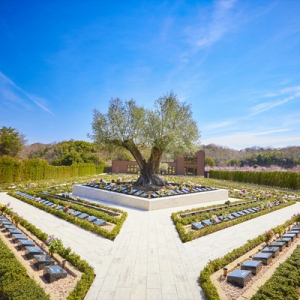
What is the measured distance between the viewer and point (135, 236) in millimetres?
6906

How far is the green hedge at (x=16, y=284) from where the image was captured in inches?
131

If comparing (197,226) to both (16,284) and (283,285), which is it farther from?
(16,284)

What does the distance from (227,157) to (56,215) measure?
69.8 metres

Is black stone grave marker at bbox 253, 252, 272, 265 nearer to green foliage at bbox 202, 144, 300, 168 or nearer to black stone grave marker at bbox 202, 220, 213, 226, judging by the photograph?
black stone grave marker at bbox 202, 220, 213, 226

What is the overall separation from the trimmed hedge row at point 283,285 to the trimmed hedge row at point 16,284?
11.8 ft

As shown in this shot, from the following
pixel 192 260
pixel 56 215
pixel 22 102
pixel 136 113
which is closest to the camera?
pixel 192 260

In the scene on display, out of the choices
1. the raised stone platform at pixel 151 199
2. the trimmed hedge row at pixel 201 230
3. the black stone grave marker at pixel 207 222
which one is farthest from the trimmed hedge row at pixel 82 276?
the raised stone platform at pixel 151 199

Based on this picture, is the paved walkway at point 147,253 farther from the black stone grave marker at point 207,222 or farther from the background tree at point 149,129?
the background tree at point 149,129

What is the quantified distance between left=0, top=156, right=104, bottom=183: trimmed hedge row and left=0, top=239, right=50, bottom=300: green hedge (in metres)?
19.9

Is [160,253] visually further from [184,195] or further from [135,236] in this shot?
[184,195]

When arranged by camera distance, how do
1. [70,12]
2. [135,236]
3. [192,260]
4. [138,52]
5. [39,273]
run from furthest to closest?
1. [138,52]
2. [70,12]
3. [135,236]
4. [192,260]
5. [39,273]

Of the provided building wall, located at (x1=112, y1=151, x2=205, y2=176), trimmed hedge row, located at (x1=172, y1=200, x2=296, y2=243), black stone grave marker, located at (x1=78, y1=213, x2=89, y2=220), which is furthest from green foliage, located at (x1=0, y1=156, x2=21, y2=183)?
building wall, located at (x1=112, y1=151, x2=205, y2=176)

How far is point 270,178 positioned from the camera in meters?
25.7

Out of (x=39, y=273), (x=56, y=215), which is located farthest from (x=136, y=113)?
(x=39, y=273)
